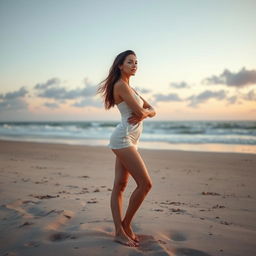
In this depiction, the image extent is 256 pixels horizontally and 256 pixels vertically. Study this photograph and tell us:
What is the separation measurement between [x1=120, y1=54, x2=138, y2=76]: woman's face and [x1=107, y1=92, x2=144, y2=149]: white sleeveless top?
28cm

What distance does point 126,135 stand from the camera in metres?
3.06

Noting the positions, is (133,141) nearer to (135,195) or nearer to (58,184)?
(135,195)

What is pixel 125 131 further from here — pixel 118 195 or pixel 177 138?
pixel 177 138

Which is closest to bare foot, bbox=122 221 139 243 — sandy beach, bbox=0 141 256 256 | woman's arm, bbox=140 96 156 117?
sandy beach, bbox=0 141 256 256

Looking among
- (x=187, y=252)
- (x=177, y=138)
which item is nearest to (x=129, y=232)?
(x=187, y=252)

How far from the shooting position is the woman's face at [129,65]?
10.6ft

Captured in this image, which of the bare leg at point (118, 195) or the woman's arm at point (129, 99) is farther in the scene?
the bare leg at point (118, 195)

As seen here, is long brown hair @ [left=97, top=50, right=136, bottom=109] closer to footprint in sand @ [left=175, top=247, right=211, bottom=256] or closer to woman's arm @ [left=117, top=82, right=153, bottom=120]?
woman's arm @ [left=117, top=82, right=153, bottom=120]

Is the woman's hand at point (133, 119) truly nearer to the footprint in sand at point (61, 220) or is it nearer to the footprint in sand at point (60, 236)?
the footprint in sand at point (60, 236)

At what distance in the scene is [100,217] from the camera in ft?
13.3

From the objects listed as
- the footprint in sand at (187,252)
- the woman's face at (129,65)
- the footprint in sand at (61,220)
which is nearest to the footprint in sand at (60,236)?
the footprint in sand at (61,220)

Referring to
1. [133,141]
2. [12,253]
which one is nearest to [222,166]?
[133,141]

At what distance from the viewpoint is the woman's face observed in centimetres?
323

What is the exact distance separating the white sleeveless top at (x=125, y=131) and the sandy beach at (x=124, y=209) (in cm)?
112
